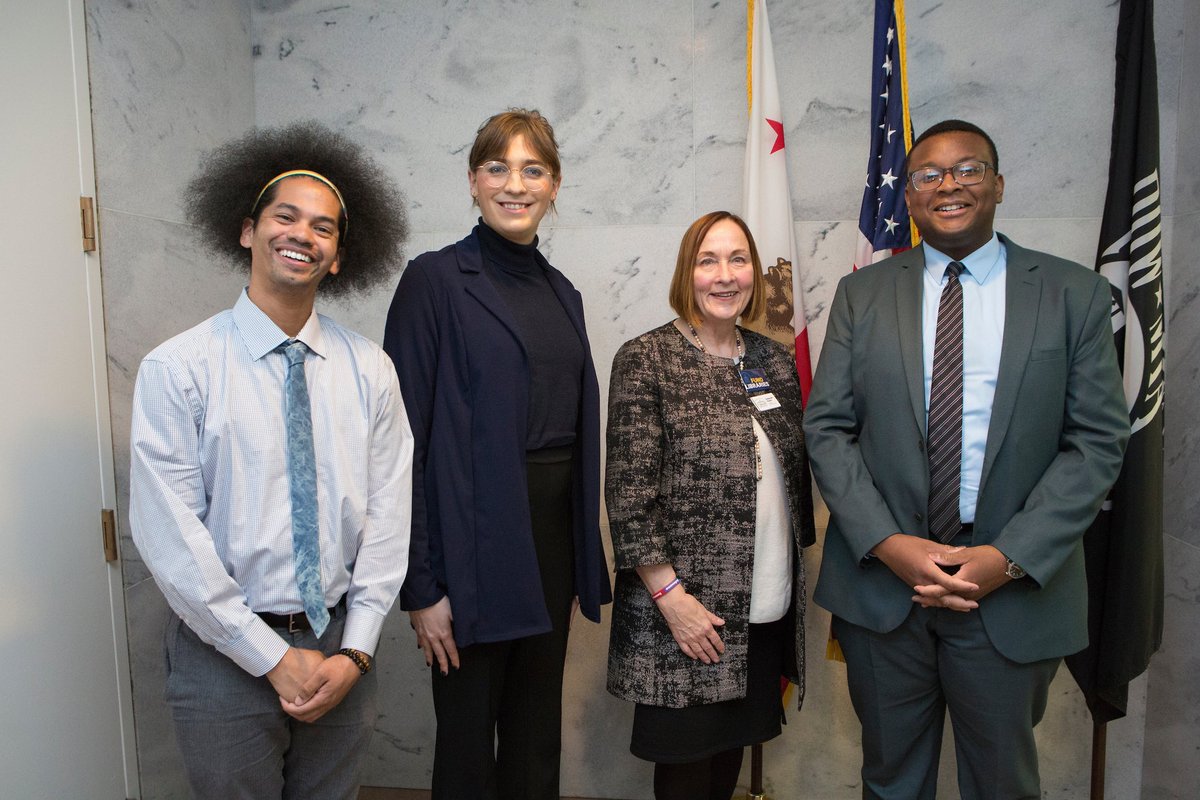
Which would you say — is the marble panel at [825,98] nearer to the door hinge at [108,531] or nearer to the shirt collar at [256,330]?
the shirt collar at [256,330]

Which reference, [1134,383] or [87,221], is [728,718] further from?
[87,221]

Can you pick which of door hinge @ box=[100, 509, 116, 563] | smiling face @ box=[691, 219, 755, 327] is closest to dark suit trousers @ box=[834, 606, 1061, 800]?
smiling face @ box=[691, 219, 755, 327]

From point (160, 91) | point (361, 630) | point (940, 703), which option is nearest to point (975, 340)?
point (940, 703)

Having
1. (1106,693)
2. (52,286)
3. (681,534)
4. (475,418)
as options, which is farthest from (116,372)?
(1106,693)

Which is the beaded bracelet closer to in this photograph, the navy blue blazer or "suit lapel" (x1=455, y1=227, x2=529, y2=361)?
the navy blue blazer

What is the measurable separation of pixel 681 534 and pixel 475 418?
23.0 inches

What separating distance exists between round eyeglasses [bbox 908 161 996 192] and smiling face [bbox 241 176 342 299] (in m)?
1.35

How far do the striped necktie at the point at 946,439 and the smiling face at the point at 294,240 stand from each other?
1355 millimetres

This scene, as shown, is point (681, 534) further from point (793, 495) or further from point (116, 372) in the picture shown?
point (116, 372)

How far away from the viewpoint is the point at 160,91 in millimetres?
2188

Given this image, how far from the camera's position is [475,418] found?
5.35 feet

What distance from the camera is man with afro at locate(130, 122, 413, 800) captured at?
1.30 meters

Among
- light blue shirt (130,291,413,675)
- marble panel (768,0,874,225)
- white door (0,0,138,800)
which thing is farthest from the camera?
marble panel (768,0,874,225)

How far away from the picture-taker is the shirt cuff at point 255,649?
1.30 m
